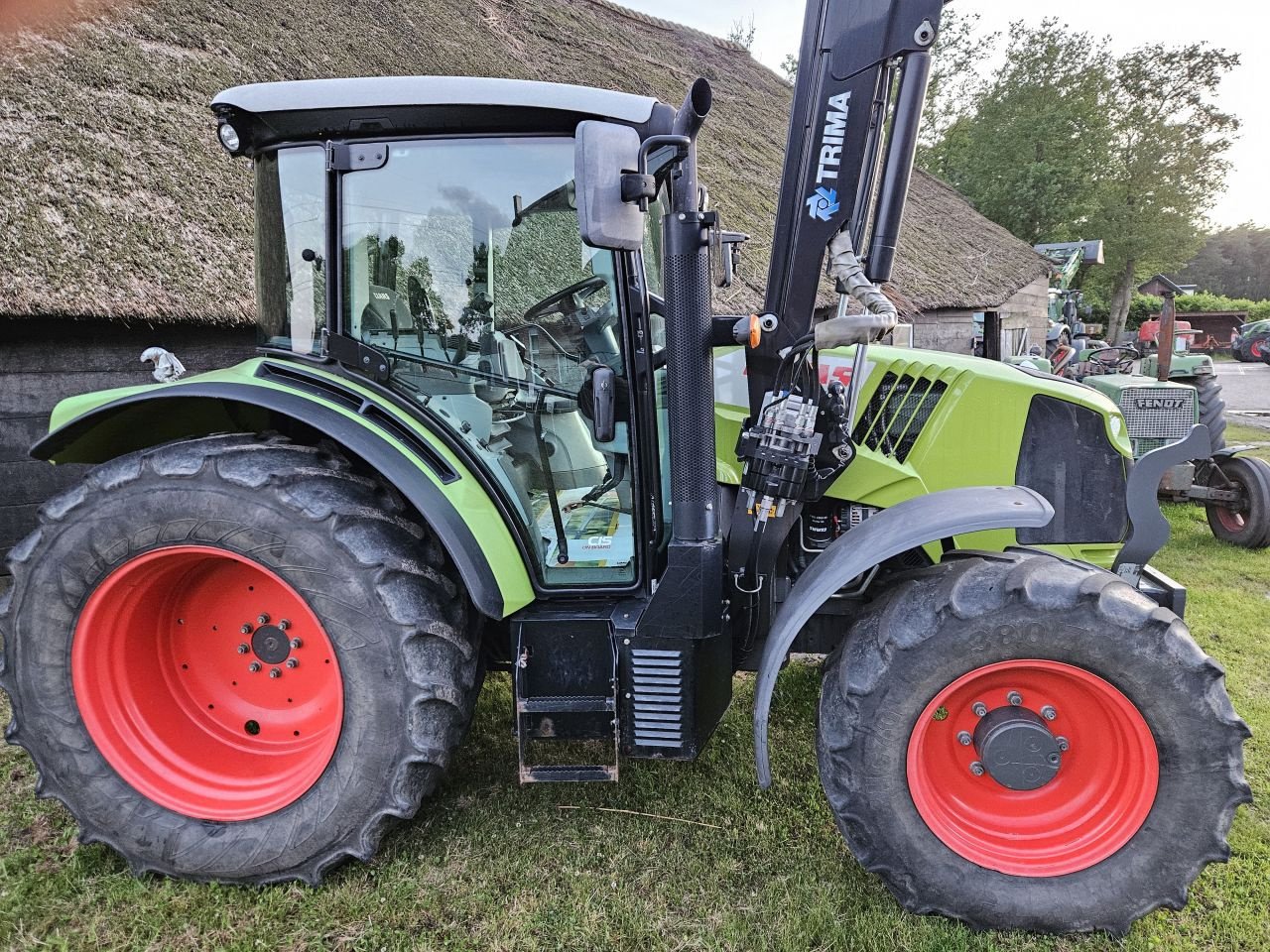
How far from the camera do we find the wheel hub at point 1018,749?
2037 mm

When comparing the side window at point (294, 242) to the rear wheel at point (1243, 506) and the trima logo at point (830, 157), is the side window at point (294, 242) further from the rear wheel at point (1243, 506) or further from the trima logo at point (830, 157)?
the rear wheel at point (1243, 506)

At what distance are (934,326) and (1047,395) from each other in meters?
10.2

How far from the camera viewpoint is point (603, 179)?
5.64 ft

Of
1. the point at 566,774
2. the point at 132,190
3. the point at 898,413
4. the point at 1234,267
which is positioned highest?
the point at 1234,267

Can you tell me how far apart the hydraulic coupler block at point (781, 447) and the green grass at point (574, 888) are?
43.8 inches

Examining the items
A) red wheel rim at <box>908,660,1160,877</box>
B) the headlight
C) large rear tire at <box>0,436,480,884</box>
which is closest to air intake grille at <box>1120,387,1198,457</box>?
red wheel rim at <box>908,660,1160,877</box>

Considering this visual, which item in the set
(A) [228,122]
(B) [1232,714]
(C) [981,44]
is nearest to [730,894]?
(B) [1232,714]

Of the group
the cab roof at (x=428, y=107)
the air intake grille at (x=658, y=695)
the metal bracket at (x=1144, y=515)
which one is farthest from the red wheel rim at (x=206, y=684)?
the metal bracket at (x=1144, y=515)

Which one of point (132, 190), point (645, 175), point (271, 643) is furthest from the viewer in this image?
point (132, 190)

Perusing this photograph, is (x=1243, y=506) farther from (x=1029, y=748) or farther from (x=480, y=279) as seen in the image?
(x=480, y=279)

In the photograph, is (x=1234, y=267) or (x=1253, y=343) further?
(x=1234, y=267)

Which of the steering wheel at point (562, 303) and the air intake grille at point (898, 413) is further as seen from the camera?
the air intake grille at point (898, 413)

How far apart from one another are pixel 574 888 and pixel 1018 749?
4.30 feet

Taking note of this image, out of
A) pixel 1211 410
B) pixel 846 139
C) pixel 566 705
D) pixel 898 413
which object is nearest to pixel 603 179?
pixel 846 139
